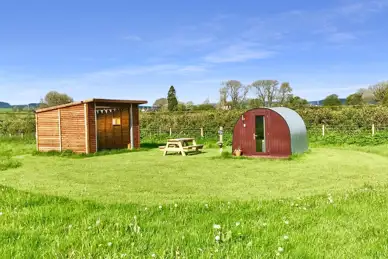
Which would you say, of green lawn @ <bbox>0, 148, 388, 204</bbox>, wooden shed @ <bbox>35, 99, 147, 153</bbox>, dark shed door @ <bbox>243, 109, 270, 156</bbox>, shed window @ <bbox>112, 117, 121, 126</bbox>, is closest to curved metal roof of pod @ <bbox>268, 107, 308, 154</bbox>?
dark shed door @ <bbox>243, 109, 270, 156</bbox>

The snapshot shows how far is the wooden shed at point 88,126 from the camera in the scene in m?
17.1

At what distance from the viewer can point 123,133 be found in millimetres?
20188

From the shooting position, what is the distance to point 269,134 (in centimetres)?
1453

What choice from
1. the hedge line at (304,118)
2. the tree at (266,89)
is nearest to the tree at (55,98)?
the hedge line at (304,118)

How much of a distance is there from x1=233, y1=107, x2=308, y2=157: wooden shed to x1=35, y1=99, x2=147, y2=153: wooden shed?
6.74 meters

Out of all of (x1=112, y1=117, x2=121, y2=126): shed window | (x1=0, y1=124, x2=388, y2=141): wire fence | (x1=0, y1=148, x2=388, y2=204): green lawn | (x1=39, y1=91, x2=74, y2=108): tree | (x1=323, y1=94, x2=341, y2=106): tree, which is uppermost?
(x1=39, y1=91, x2=74, y2=108): tree

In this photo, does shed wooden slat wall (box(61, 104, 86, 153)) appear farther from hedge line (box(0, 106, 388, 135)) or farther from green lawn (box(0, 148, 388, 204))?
hedge line (box(0, 106, 388, 135))

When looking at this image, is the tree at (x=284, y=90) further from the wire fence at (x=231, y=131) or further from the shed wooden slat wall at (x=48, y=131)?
the shed wooden slat wall at (x=48, y=131)

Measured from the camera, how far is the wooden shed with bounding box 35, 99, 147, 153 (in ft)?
56.0

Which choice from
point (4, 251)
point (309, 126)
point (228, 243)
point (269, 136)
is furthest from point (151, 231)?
point (309, 126)

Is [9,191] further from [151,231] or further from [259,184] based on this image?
[259,184]

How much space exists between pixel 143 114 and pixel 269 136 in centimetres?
1770

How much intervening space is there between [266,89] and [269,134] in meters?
29.9

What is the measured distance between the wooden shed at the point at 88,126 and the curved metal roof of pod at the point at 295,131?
8.16m
